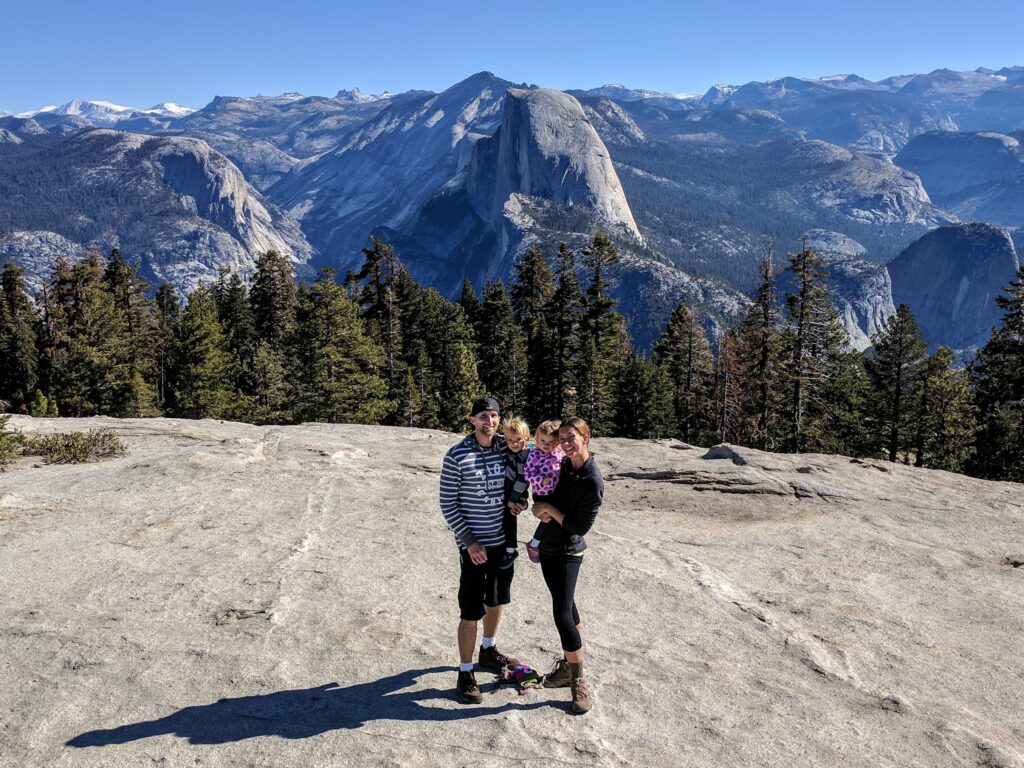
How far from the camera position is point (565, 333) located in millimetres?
47656

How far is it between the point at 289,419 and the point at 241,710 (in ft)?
125

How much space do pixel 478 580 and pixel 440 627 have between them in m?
2.45

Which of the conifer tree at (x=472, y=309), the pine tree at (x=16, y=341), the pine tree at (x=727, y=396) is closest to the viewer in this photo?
the pine tree at (x=727, y=396)

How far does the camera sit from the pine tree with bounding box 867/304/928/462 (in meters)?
45.2

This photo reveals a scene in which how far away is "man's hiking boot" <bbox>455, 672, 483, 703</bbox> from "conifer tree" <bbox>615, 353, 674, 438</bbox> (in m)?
46.5

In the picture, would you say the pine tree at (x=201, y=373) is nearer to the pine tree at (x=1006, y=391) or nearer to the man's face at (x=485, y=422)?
the man's face at (x=485, y=422)

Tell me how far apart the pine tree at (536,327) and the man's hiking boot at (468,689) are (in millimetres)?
42299

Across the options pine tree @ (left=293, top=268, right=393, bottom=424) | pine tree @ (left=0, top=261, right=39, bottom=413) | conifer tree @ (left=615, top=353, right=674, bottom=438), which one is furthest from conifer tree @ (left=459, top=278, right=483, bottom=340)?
pine tree @ (left=0, top=261, right=39, bottom=413)

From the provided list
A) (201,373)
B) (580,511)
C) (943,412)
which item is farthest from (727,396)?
(580,511)

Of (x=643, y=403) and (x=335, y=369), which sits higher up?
(x=335, y=369)

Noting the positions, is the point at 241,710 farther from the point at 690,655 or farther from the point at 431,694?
the point at 690,655

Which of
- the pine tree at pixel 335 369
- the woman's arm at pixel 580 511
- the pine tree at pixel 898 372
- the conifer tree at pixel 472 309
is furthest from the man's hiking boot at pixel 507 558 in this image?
the conifer tree at pixel 472 309

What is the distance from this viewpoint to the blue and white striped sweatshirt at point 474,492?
689 centimetres

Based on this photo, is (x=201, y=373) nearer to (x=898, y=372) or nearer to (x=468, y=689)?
(x=468, y=689)
